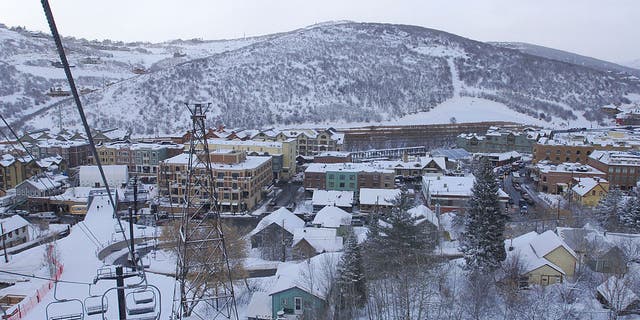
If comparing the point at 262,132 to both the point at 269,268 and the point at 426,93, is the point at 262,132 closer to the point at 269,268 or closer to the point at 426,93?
the point at 269,268

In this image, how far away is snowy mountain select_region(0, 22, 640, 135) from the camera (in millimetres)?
35156

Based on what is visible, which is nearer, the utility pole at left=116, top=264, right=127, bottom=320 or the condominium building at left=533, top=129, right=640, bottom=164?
the utility pole at left=116, top=264, right=127, bottom=320

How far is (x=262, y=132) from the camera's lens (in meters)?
23.5

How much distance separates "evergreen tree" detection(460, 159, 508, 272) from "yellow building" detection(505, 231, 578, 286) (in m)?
0.45

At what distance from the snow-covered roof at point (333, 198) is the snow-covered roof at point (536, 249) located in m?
5.73

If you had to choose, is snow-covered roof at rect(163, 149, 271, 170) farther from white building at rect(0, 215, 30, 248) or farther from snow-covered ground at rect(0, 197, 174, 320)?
white building at rect(0, 215, 30, 248)

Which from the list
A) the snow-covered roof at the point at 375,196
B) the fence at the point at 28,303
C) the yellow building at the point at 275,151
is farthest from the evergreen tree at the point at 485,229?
the yellow building at the point at 275,151

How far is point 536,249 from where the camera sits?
30.7 feet

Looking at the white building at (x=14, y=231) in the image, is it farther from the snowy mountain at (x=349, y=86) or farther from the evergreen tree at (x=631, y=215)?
the snowy mountain at (x=349, y=86)

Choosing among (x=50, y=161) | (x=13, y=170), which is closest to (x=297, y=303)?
(x=13, y=170)

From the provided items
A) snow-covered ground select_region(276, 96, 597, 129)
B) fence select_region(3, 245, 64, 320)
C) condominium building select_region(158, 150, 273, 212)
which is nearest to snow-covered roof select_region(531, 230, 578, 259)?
fence select_region(3, 245, 64, 320)

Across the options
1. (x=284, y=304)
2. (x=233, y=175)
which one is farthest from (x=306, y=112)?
(x=284, y=304)

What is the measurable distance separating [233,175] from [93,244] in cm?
498

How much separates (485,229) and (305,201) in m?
8.34
